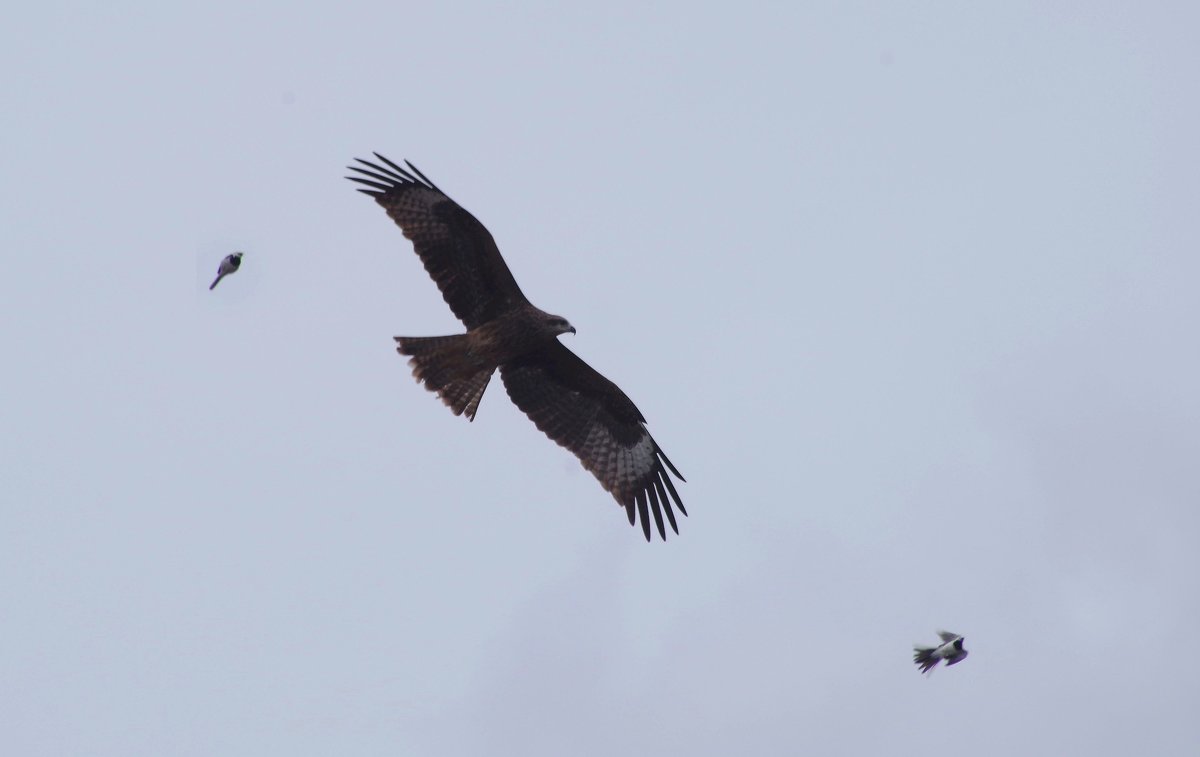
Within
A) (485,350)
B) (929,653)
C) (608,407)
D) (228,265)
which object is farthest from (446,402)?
(929,653)

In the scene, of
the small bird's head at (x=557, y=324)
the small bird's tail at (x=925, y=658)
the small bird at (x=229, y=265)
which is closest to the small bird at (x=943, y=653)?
the small bird's tail at (x=925, y=658)

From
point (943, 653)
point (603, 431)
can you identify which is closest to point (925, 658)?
point (943, 653)

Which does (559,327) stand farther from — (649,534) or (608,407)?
(649,534)

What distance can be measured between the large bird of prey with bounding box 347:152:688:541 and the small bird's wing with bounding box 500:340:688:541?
0.03 feet

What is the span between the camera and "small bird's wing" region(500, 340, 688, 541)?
13.3m

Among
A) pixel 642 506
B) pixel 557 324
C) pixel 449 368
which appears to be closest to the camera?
pixel 557 324

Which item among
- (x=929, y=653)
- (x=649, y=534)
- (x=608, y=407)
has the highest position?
(x=608, y=407)

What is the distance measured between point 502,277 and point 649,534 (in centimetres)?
305

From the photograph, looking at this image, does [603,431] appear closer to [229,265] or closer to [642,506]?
[642,506]

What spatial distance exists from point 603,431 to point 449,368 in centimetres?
188

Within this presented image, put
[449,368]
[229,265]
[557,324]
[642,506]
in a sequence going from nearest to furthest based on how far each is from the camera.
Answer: [229,265], [557,324], [449,368], [642,506]

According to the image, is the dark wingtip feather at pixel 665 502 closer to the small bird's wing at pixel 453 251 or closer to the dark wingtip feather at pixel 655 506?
the dark wingtip feather at pixel 655 506

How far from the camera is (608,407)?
1348cm

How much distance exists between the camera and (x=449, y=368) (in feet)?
41.6
